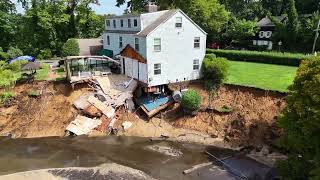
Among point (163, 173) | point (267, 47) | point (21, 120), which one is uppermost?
point (267, 47)

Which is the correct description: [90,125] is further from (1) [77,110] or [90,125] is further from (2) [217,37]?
(2) [217,37]

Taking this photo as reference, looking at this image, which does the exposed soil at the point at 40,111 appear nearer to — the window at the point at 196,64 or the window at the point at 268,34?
the window at the point at 196,64

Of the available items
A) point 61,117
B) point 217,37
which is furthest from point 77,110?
point 217,37

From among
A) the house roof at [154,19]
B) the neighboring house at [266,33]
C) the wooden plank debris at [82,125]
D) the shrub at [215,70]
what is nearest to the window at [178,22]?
the house roof at [154,19]

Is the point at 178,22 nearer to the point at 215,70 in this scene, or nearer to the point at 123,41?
the point at 215,70

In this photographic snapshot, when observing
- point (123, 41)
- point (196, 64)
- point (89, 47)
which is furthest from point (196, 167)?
point (89, 47)

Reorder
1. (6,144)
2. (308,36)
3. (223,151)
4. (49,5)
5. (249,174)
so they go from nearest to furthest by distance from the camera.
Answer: (249,174)
(223,151)
(6,144)
(308,36)
(49,5)
